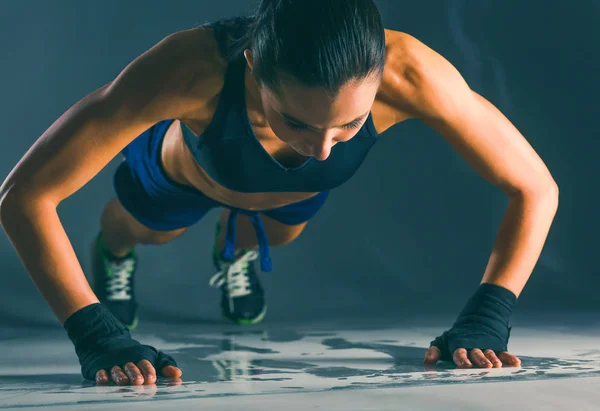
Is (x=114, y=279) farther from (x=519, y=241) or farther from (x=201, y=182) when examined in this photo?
(x=519, y=241)

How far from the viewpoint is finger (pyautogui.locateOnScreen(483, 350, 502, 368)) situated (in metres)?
1.18

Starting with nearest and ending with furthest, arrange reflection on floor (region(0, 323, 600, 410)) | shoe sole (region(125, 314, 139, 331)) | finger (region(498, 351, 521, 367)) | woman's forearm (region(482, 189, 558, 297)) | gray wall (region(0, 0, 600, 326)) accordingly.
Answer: reflection on floor (region(0, 323, 600, 410)) → finger (region(498, 351, 521, 367)) → woman's forearm (region(482, 189, 558, 297)) → shoe sole (region(125, 314, 139, 331)) → gray wall (region(0, 0, 600, 326))

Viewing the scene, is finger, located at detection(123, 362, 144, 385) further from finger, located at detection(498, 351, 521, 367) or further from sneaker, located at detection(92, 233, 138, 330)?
sneaker, located at detection(92, 233, 138, 330)

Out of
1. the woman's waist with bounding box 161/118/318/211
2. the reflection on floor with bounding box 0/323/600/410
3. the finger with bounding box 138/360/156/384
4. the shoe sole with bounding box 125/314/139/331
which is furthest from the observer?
the shoe sole with bounding box 125/314/139/331

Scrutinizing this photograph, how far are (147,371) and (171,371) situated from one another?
0.05 meters

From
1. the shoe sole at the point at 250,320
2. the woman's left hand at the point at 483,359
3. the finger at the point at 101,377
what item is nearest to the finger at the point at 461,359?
the woman's left hand at the point at 483,359

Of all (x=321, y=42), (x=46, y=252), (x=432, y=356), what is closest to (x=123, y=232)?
(x=46, y=252)

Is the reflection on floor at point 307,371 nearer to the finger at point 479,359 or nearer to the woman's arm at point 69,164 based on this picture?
the finger at point 479,359

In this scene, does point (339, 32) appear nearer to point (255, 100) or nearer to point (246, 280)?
point (255, 100)

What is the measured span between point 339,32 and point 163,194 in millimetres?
717

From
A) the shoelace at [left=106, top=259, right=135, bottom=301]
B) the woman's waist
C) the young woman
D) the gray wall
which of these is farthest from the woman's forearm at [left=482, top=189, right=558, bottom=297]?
the shoelace at [left=106, top=259, right=135, bottom=301]

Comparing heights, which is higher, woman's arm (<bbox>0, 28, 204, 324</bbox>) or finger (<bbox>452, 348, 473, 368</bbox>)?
woman's arm (<bbox>0, 28, 204, 324</bbox>)

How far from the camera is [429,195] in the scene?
239 cm

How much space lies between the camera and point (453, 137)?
129 cm
